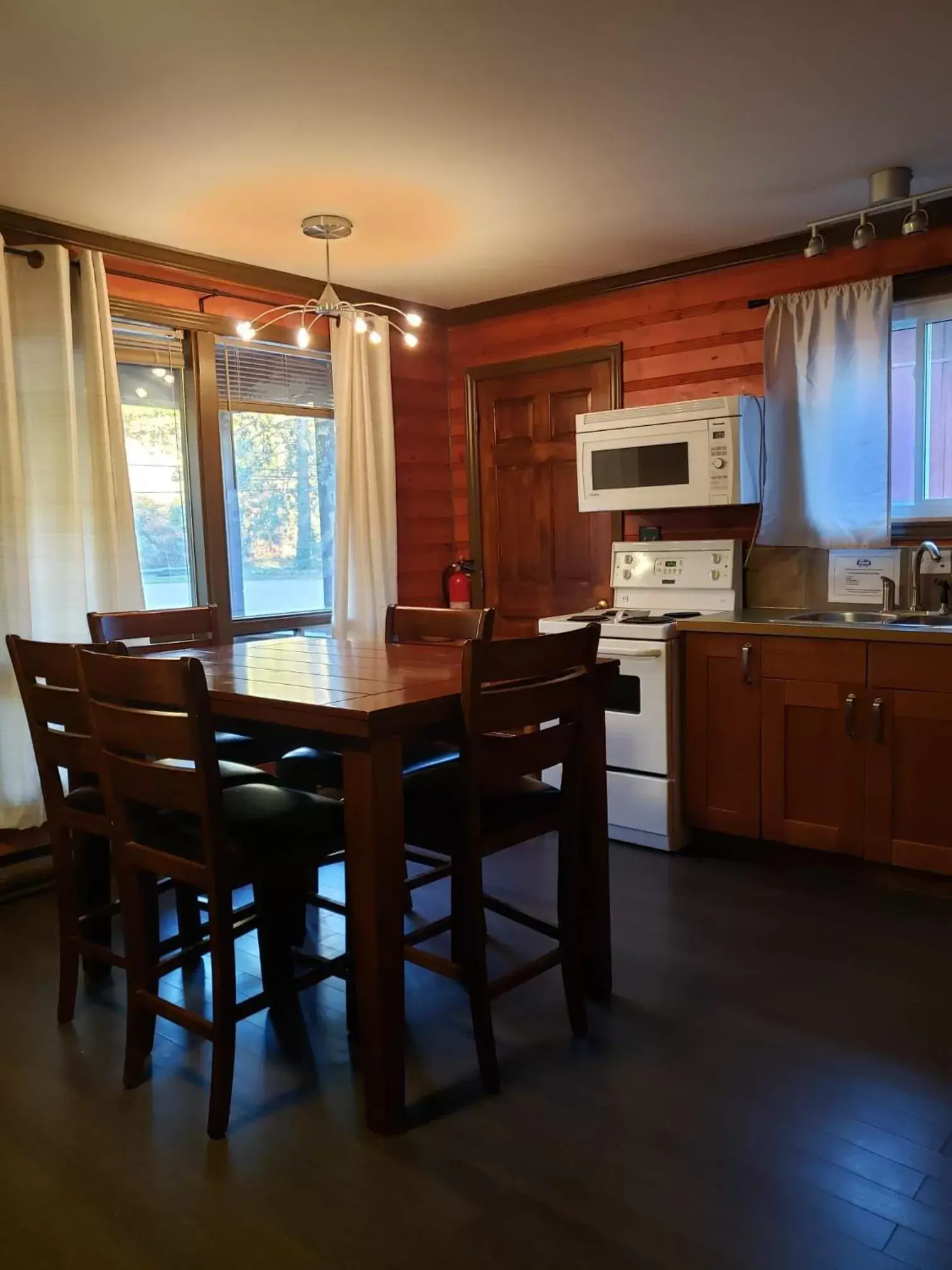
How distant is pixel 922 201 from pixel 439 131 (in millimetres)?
1718

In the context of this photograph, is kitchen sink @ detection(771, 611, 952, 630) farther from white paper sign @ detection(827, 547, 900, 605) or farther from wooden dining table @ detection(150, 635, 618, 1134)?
wooden dining table @ detection(150, 635, 618, 1134)

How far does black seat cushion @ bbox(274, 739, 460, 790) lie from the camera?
8.37 feet

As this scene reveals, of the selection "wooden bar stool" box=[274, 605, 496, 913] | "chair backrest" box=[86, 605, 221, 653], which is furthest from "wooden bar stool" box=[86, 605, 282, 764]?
"wooden bar stool" box=[274, 605, 496, 913]

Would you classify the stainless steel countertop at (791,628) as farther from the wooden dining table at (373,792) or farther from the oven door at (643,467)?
the wooden dining table at (373,792)

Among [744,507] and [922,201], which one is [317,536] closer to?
[744,507]

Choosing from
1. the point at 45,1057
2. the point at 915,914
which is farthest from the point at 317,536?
the point at 915,914

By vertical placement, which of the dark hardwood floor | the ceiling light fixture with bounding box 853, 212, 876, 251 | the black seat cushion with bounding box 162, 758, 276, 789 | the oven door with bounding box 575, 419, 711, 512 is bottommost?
the dark hardwood floor

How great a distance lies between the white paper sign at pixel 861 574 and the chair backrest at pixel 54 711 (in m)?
2.64

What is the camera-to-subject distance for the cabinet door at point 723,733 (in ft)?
10.4

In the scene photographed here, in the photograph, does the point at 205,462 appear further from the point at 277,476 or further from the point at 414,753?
the point at 414,753

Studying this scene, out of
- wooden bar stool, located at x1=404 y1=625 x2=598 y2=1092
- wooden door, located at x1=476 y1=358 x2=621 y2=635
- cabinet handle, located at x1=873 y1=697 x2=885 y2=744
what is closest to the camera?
wooden bar stool, located at x1=404 y1=625 x2=598 y2=1092

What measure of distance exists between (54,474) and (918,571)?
3.01 meters

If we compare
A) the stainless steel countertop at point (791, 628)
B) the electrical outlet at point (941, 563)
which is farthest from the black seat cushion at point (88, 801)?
the electrical outlet at point (941, 563)

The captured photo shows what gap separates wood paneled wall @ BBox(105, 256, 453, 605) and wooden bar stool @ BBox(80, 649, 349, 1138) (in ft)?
8.14
